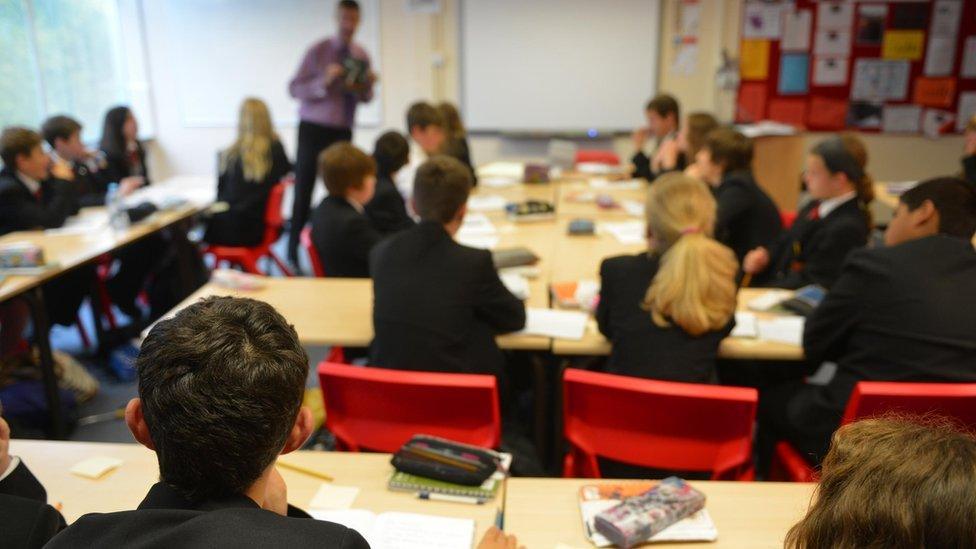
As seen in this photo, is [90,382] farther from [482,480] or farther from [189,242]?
[482,480]

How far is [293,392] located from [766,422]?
6.53 feet

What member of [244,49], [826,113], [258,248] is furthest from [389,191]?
[826,113]

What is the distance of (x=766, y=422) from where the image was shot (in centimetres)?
256

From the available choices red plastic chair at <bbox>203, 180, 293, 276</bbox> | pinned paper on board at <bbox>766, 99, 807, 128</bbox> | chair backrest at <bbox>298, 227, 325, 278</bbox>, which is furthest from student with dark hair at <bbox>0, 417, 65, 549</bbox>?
pinned paper on board at <bbox>766, 99, 807, 128</bbox>

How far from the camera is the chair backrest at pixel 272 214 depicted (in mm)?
4836

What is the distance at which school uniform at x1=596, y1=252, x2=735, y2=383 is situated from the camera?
223cm

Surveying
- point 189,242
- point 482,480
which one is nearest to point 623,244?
point 482,480

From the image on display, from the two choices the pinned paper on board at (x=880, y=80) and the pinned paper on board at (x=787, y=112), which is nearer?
the pinned paper on board at (x=880, y=80)

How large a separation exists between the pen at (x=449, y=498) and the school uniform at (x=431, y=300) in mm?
794

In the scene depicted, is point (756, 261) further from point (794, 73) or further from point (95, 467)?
point (794, 73)

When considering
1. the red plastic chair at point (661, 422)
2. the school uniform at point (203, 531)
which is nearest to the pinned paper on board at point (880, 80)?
the red plastic chair at point (661, 422)

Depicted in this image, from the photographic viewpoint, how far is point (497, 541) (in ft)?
4.33

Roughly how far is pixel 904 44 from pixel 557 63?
10.1ft

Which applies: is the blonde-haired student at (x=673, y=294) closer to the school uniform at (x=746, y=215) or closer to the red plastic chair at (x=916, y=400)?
the red plastic chair at (x=916, y=400)
